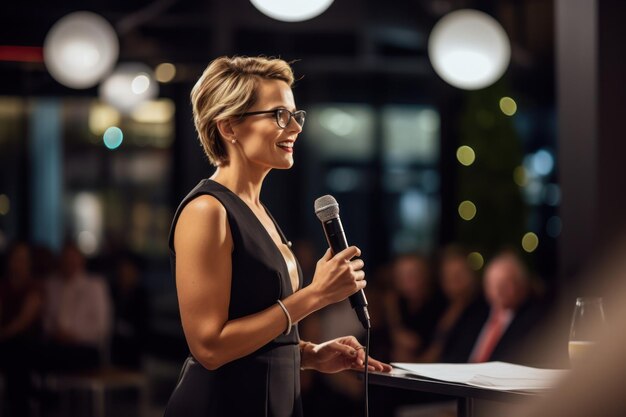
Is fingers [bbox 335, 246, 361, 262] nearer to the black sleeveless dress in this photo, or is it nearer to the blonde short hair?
the black sleeveless dress

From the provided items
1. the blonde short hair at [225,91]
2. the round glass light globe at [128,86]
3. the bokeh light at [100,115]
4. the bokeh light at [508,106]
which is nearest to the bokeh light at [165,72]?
the round glass light globe at [128,86]

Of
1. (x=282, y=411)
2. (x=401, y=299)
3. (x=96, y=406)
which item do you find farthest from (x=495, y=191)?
(x=282, y=411)

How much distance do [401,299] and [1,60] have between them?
18.5 feet

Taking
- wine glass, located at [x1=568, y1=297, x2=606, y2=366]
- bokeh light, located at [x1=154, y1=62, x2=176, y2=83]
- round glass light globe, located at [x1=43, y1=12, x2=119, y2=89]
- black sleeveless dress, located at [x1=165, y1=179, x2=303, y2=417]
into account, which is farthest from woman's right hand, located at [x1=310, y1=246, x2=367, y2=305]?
bokeh light, located at [x1=154, y1=62, x2=176, y2=83]

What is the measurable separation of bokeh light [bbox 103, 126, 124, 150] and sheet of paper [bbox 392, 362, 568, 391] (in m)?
8.05

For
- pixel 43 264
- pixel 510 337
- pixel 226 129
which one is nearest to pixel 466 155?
pixel 510 337

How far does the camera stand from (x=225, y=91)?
1.87 metres

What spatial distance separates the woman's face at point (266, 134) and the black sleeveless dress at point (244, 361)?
0.34 feet

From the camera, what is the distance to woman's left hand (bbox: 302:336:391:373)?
6.44ft

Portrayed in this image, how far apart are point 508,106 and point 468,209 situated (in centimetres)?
87

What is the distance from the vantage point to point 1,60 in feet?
30.3

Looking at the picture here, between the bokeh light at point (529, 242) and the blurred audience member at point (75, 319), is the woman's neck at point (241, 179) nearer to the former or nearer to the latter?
the blurred audience member at point (75, 319)

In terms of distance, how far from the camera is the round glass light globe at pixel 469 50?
214 inches

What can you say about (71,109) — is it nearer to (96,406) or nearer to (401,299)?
(96,406)
